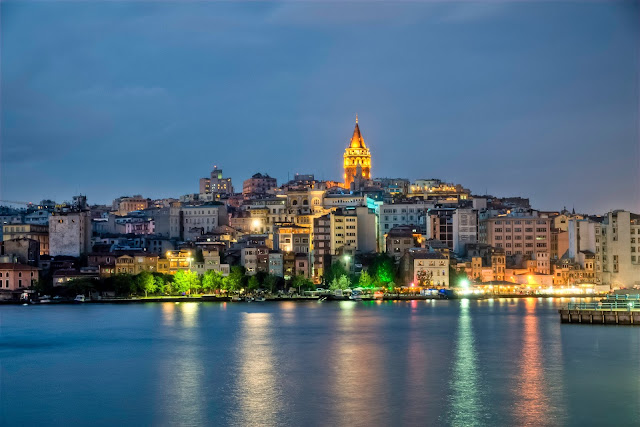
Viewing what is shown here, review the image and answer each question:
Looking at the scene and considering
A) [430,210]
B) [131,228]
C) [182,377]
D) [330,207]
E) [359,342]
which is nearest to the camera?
[182,377]

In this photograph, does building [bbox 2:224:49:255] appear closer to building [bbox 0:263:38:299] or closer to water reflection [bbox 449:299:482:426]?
building [bbox 0:263:38:299]

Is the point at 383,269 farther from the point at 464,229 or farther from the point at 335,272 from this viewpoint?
the point at 464,229

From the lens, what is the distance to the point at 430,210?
175 feet

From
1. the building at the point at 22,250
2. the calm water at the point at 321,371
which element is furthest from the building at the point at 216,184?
the calm water at the point at 321,371

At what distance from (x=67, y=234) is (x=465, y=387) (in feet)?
123

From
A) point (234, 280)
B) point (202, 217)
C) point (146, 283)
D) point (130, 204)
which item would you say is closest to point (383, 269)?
point (234, 280)

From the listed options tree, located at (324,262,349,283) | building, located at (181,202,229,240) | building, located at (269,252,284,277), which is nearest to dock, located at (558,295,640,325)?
tree, located at (324,262,349,283)

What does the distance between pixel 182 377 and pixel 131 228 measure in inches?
1866

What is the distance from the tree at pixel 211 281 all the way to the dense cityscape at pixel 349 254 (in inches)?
2.2

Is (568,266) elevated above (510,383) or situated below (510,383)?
above

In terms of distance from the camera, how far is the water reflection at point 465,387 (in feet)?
50.9

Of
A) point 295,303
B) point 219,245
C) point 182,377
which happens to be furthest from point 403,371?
point 219,245

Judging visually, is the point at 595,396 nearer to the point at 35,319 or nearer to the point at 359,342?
the point at 359,342

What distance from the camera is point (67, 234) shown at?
52156 mm
